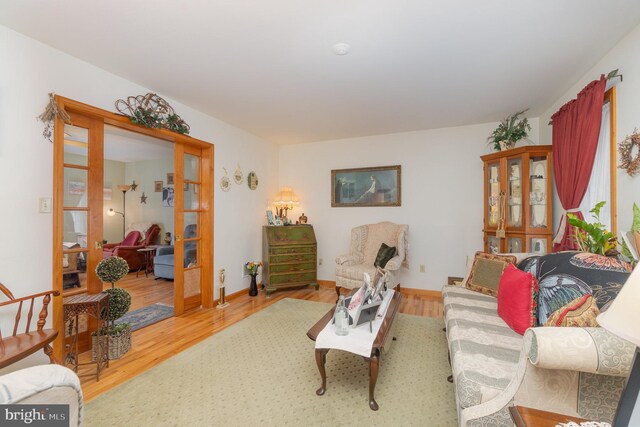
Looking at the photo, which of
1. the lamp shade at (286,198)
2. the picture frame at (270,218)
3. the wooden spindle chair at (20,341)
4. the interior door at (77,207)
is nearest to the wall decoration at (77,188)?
the interior door at (77,207)

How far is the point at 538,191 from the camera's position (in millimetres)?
3217

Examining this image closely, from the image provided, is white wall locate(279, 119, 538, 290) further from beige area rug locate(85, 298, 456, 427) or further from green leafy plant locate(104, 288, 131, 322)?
green leafy plant locate(104, 288, 131, 322)

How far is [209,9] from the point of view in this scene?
5.72 ft

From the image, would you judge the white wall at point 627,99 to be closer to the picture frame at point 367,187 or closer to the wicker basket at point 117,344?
the picture frame at point 367,187

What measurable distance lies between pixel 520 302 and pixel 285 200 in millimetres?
3632

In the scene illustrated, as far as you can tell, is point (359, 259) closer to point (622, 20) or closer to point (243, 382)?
point (243, 382)

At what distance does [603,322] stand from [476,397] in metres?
0.81

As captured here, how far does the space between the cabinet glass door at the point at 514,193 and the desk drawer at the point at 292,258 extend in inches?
111

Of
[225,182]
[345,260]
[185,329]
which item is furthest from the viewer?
[345,260]

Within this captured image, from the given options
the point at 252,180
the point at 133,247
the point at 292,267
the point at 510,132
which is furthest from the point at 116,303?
the point at 510,132

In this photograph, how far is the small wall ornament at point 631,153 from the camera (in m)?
1.90

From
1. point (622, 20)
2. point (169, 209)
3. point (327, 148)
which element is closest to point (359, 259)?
point (327, 148)

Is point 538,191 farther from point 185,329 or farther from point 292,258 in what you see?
point 185,329

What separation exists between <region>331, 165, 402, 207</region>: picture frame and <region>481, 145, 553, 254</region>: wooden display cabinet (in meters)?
1.33
